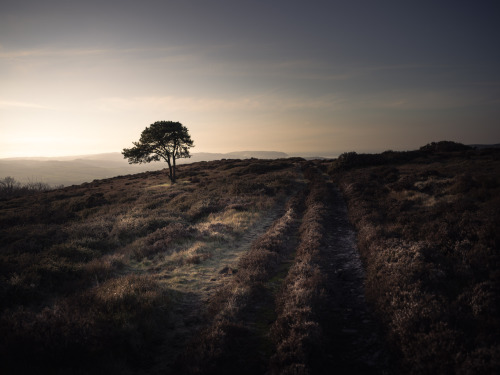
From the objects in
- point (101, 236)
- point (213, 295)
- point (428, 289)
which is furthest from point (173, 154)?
point (428, 289)

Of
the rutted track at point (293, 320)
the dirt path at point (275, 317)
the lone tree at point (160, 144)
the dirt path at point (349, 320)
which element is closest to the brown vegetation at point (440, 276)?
the dirt path at point (349, 320)

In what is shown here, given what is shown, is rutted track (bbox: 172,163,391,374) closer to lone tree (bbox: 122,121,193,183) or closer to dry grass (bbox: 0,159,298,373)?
dry grass (bbox: 0,159,298,373)

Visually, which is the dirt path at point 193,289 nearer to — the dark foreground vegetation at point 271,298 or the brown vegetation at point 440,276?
the dark foreground vegetation at point 271,298

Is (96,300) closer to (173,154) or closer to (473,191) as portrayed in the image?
(473,191)

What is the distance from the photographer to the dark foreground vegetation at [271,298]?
17.4 ft

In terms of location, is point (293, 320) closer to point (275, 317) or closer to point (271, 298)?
point (275, 317)

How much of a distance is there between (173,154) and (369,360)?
158ft

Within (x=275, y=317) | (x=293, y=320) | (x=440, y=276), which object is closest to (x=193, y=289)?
(x=275, y=317)

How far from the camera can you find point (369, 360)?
5.51 meters

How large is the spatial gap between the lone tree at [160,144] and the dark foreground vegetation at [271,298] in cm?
3216

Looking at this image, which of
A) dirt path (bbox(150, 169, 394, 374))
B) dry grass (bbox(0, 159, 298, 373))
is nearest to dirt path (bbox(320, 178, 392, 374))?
dirt path (bbox(150, 169, 394, 374))

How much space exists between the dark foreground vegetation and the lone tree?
32162 millimetres

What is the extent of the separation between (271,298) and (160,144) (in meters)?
44.3

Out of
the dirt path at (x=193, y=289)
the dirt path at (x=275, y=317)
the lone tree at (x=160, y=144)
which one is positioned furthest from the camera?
the lone tree at (x=160, y=144)
